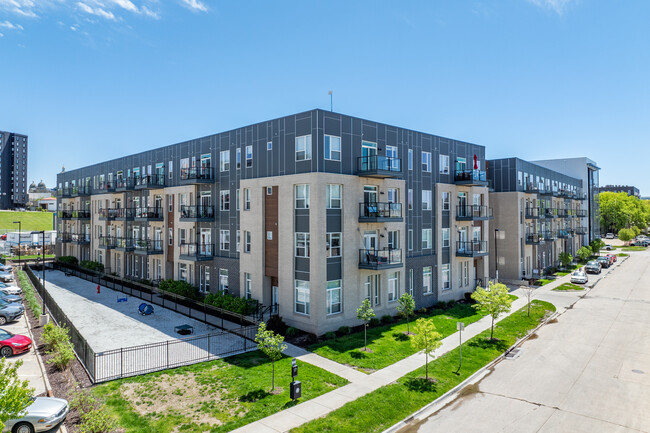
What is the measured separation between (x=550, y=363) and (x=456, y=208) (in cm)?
1573

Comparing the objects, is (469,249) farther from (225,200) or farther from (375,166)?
(225,200)

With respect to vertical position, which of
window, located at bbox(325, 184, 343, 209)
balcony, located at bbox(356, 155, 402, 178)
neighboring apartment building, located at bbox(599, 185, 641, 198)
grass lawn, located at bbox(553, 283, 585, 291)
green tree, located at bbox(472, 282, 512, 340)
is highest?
neighboring apartment building, located at bbox(599, 185, 641, 198)

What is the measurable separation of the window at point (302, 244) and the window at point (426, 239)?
442 inches

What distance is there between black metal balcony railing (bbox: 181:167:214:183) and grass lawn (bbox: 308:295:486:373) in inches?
670

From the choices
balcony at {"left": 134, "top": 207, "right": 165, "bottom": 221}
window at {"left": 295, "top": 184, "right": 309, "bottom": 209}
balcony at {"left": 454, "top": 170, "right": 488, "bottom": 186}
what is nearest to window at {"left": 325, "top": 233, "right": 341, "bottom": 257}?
window at {"left": 295, "top": 184, "right": 309, "bottom": 209}

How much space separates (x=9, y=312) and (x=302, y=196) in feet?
71.1

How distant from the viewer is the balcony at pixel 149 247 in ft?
115

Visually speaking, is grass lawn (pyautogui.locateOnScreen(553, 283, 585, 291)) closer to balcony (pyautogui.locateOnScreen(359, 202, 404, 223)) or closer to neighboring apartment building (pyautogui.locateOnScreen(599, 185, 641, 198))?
balcony (pyautogui.locateOnScreen(359, 202, 404, 223))

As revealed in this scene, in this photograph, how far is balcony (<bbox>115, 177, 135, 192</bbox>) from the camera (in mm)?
39513

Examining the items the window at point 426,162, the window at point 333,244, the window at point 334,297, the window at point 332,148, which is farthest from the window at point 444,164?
the window at point 334,297

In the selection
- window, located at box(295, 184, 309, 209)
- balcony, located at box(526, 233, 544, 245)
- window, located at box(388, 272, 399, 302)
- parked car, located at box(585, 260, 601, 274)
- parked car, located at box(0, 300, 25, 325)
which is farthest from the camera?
parked car, located at box(585, 260, 601, 274)

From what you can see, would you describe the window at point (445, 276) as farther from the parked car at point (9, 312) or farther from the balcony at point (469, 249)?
the parked car at point (9, 312)

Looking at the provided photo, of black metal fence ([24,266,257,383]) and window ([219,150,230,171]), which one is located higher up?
window ([219,150,230,171])

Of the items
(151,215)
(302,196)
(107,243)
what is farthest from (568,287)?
(107,243)
